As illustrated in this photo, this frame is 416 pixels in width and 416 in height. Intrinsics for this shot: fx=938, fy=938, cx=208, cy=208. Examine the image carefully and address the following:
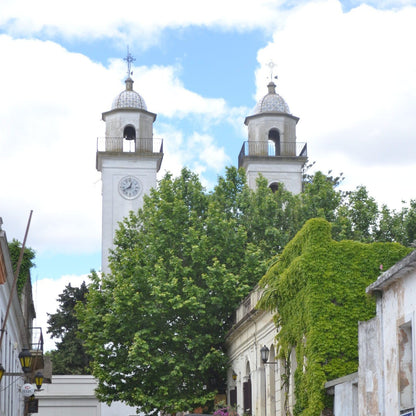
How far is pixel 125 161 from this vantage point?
6147 cm

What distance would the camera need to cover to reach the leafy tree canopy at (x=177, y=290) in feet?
125

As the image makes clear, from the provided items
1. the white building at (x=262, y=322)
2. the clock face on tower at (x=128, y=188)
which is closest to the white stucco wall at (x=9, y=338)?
the white building at (x=262, y=322)

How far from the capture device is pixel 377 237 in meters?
46.1

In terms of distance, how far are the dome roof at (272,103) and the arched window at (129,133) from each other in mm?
8317

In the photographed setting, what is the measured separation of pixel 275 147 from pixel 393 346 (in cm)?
4688

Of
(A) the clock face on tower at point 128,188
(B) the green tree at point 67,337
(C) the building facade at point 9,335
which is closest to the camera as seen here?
(C) the building facade at point 9,335

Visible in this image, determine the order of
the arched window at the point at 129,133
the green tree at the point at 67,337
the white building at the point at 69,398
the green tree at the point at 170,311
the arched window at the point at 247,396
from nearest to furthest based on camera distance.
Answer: the arched window at the point at 247,396, the green tree at the point at 170,311, the white building at the point at 69,398, the arched window at the point at 129,133, the green tree at the point at 67,337

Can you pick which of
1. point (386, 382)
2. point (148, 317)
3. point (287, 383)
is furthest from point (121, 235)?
point (386, 382)

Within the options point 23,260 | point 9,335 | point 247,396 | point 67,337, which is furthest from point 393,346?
point 67,337

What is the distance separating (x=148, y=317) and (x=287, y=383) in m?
13.3

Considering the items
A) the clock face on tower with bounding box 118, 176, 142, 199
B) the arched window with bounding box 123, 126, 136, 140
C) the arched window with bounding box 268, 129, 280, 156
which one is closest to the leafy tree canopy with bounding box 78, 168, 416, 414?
the clock face on tower with bounding box 118, 176, 142, 199

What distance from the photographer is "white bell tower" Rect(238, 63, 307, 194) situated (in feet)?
200

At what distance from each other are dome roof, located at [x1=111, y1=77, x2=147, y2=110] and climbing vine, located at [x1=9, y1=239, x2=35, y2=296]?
913 inches

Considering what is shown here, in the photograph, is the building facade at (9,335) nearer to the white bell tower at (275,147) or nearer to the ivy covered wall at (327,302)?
the ivy covered wall at (327,302)
